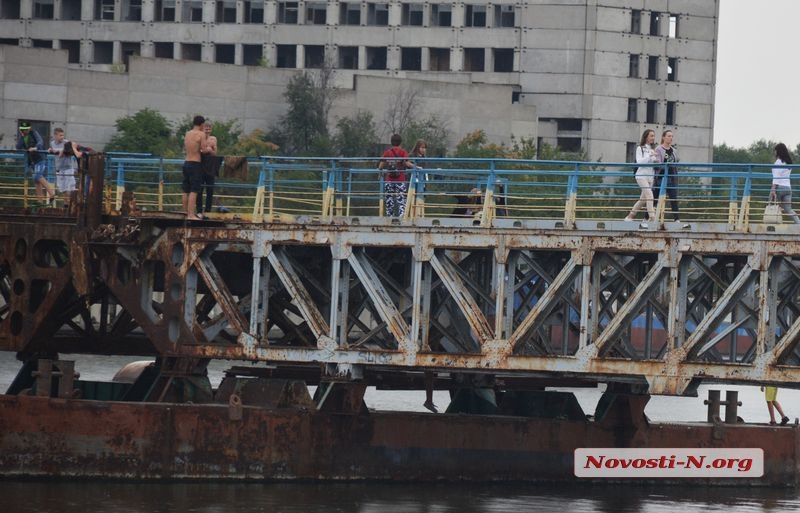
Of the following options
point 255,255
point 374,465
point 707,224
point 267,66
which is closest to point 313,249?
point 255,255

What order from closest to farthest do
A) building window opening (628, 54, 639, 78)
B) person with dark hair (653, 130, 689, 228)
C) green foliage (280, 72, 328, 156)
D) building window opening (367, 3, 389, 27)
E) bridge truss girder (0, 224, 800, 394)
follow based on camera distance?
bridge truss girder (0, 224, 800, 394) → person with dark hair (653, 130, 689, 228) → green foliage (280, 72, 328, 156) → building window opening (628, 54, 639, 78) → building window opening (367, 3, 389, 27)

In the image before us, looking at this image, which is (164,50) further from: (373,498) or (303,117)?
(373,498)

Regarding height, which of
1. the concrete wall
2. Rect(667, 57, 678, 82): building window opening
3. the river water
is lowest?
the river water

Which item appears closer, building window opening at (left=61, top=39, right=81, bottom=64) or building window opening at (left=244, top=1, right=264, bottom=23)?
building window opening at (left=244, top=1, right=264, bottom=23)

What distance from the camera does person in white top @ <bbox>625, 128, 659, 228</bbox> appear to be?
3019 centimetres

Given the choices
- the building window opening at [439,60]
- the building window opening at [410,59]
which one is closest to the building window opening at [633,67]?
the building window opening at [439,60]

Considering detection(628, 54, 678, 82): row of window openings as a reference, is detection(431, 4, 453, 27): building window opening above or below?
above

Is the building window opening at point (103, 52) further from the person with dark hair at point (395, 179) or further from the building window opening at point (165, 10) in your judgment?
the person with dark hair at point (395, 179)

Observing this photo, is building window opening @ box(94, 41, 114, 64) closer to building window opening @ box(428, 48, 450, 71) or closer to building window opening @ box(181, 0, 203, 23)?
building window opening @ box(181, 0, 203, 23)

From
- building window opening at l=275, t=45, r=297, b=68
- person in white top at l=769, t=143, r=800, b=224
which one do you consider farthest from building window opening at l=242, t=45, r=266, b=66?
person in white top at l=769, t=143, r=800, b=224

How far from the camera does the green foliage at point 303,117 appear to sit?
99.4m

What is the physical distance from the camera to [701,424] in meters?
33.4

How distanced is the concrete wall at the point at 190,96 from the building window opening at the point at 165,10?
50.6 ft

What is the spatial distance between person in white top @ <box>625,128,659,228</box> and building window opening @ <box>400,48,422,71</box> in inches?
3189
